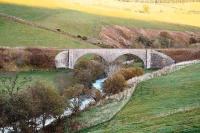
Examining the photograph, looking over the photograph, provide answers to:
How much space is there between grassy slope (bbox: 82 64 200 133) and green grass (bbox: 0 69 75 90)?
18134 millimetres

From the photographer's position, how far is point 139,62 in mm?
115250

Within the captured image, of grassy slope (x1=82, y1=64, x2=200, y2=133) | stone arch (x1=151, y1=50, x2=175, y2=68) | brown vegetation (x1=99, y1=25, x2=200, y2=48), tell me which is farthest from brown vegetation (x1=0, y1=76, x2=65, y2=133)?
brown vegetation (x1=99, y1=25, x2=200, y2=48)

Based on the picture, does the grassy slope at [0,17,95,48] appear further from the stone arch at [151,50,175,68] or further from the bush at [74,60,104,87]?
the stone arch at [151,50,175,68]

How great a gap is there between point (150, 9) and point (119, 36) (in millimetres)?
56488

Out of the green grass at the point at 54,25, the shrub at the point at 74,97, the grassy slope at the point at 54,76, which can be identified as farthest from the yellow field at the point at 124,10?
the shrub at the point at 74,97

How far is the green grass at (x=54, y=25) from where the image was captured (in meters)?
110

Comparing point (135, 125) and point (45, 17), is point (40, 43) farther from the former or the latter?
point (135, 125)

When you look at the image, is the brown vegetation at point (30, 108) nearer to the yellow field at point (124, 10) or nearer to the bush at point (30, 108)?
the bush at point (30, 108)

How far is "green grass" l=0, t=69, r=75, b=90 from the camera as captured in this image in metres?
83.4

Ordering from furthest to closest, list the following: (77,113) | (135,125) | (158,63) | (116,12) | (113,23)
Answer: (116,12)
(113,23)
(158,63)
(77,113)
(135,125)

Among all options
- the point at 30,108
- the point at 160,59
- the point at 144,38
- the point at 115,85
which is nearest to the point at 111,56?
the point at 160,59

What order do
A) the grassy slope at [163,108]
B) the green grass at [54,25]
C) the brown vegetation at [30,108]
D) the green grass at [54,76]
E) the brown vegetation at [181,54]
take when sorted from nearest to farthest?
the grassy slope at [163,108] → the brown vegetation at [30,108] → the green grass at [54,76] → the green grass at [54,25] → the brown vegetation at [181,54]

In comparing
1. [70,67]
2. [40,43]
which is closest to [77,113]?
[70,67]

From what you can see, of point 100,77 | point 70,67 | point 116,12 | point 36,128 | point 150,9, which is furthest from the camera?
point 150,9
